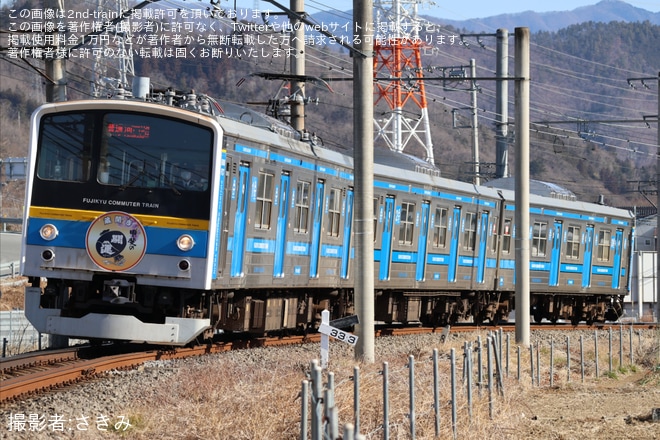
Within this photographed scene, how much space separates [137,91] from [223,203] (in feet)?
6.68

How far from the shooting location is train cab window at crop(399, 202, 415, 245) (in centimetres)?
2289

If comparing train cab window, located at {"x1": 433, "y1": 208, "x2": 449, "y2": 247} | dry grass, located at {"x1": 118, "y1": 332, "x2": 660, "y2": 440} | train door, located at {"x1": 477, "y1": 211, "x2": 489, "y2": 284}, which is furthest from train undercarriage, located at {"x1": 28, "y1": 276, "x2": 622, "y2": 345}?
train door, located at {"x1": 477, "y1": 211, "x2": 489, "y2": 284}

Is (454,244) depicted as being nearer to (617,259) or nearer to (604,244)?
(604,244)

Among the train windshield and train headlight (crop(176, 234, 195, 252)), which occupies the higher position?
the train windshield

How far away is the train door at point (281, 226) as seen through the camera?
17.6 meters

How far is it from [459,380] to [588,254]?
1529cm

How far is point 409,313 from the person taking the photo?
79.4 ft

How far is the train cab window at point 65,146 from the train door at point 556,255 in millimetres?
15283

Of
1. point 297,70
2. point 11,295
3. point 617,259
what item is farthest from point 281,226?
point 11,295

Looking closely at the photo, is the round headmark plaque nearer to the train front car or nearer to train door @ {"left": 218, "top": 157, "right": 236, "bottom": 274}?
the train front car

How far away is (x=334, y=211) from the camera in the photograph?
19922 mm

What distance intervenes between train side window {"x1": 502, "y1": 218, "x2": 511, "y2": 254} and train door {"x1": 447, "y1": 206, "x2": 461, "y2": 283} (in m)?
2.31

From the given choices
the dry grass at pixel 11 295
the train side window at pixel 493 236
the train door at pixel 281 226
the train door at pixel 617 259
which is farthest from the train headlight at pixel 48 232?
the dry grass at pixel 11 295

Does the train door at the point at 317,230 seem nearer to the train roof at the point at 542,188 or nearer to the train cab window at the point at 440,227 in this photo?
the train cab window at the point at 440,227
